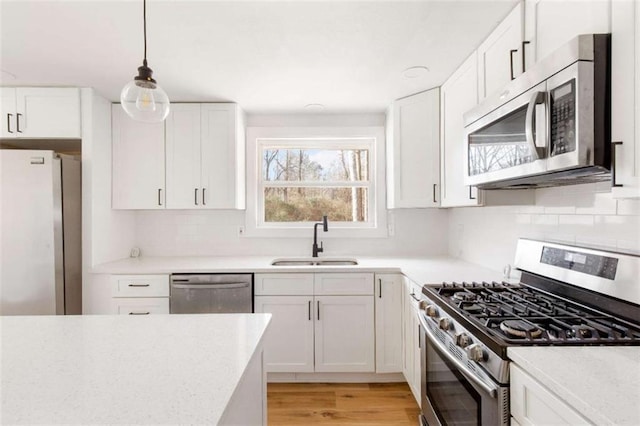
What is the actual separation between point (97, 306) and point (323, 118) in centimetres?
247

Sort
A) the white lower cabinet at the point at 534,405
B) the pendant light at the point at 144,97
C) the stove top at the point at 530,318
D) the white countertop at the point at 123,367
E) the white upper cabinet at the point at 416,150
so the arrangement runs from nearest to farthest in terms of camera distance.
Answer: the white countertop at the point at 123,367 → the white lower cabinet at the point at 534,405 → the stove top at the point at 530,318 → the pendant light at the point at 144,97 → the white upper cabinet at the point at 416,150

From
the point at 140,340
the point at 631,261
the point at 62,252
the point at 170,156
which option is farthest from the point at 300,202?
the point at 631,261

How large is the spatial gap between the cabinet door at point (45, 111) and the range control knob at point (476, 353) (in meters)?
2.98

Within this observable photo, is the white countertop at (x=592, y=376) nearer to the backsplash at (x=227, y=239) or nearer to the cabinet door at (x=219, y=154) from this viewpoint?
the backsplash at (x=227, y=239)

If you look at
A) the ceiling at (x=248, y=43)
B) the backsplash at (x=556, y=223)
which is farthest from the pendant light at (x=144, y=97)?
the backsplash at (x=556, y=223)

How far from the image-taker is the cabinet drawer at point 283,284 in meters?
2.44

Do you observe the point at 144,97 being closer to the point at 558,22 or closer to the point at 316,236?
the point at 558,22

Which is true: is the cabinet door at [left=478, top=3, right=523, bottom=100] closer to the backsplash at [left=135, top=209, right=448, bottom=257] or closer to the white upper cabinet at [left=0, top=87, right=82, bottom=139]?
the backsplash at [left=135, top=209, right=448, bottom=257]

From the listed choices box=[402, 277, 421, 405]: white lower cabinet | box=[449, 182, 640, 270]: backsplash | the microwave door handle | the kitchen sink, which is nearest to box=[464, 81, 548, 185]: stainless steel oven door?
the microwave door handle

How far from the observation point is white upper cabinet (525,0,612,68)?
103 centimetres

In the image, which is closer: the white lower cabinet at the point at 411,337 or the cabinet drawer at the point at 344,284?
the white lower cabinet at the point at 411,337

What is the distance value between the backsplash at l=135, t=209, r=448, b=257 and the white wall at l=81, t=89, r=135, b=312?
1.29 ft

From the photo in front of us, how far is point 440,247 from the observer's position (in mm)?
3053

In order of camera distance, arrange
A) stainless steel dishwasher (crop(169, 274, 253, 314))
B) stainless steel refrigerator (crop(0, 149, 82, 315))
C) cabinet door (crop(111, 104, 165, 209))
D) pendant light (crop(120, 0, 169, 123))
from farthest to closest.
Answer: cabinet door (crop(111, 104, 165, 209)), stainless steel dishwasher (crop(169, 274, 253, 314)), stainless steel refrigerator (crop(0, 149, 82, 315)), pendant light (crop(120, 0, 169, 123))
